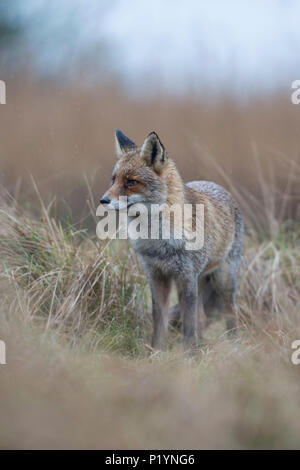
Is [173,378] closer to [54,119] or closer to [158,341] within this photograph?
[158,341]

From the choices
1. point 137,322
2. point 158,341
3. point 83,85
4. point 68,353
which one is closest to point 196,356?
point 158,341

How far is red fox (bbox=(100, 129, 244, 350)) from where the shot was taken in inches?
176

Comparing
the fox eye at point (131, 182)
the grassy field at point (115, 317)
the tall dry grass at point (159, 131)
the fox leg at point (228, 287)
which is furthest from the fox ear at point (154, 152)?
the tall dry grass at point (159, 131)

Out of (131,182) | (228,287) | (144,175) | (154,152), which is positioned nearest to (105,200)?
(131,182)

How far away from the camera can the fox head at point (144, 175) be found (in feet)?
14.4

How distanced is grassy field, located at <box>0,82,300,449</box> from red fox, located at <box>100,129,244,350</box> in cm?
30

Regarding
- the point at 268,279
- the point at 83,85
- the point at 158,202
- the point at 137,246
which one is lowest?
the point at 268,279

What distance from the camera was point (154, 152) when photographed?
4512 mm

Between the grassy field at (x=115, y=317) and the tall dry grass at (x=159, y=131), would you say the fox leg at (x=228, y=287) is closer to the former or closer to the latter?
the grassy field at (x=115, y=317)

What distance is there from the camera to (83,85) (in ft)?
32.7

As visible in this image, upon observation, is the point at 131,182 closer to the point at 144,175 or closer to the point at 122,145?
the point at 144,175

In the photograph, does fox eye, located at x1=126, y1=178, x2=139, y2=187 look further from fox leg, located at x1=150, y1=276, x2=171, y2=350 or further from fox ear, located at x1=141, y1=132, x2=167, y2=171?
fox leg, located at x1=150, y1=276, x2=171, y2=350

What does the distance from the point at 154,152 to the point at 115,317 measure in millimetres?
1588

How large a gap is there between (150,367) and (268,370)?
Result: 3.04 ft
